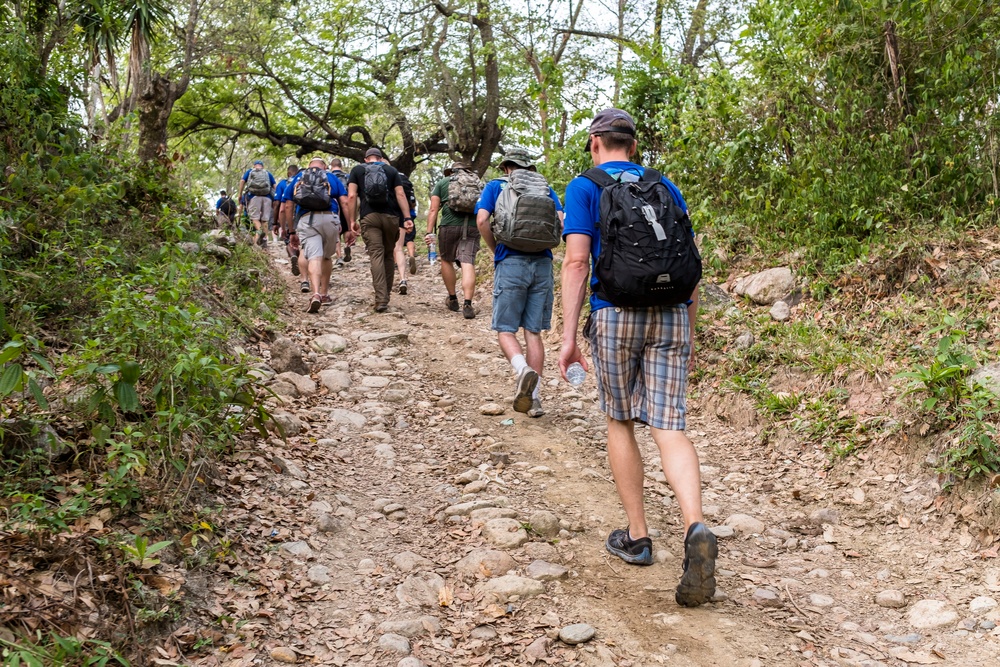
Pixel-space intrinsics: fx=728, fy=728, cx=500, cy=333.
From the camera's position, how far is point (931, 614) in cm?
320

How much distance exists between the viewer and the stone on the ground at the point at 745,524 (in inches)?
163

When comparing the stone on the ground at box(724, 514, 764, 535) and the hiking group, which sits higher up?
the hiking group

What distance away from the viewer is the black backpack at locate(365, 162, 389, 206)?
861cm

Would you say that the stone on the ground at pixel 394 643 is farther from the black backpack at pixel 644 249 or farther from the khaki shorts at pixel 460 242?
the khaki shorts at pixel 460 242

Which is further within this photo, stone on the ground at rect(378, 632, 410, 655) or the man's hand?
the man's hand

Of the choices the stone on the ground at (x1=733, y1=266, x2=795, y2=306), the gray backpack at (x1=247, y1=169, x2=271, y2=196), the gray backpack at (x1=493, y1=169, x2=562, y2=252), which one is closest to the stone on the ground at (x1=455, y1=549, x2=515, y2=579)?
the gray backpack at (x1=493, y1=169, x2=562, y2=252)

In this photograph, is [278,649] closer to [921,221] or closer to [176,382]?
[176,382]

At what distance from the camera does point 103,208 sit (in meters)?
6.42

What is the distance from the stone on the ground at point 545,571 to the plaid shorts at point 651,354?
2.68 ft

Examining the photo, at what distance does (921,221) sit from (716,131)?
2.57 m

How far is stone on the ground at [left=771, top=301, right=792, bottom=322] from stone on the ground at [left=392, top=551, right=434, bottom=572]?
4.07 m

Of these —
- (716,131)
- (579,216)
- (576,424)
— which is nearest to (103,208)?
(576,424)

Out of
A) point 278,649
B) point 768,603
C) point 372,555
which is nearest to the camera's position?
point 278,649

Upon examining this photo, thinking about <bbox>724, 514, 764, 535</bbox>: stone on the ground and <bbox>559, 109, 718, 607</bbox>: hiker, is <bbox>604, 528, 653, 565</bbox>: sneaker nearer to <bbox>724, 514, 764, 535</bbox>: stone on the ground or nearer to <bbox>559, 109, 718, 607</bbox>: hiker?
<bbox>559, 109, 718, 607</bbox>: hiker
